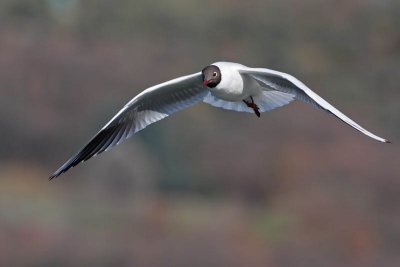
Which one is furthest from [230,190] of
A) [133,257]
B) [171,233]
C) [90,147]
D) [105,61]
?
[90,147]

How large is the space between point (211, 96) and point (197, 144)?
18.4 metres

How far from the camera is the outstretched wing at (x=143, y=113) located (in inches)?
296

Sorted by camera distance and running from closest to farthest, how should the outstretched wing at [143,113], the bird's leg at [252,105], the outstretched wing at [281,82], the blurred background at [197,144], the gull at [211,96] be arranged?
the outstretched wing at [281,82]
the gull at [211,96]
the bird's leg at [252,105]
the outstretched wing at [143,113]
the blurred background at [197,144]

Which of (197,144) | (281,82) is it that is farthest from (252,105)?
(197,144)

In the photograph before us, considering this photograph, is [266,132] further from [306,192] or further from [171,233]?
[171,233]

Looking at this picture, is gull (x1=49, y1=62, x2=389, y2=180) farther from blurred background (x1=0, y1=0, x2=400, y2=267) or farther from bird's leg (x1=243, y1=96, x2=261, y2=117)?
blurred background (x1=0, y1=0, x2=400, y2=267)

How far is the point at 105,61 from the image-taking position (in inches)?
1195

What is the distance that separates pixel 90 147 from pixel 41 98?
67.4 ft

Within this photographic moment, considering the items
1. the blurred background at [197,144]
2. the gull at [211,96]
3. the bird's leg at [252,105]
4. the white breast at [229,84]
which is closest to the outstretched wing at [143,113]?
the gull at [211,96]

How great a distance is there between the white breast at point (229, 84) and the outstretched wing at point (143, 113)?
44 centimetres

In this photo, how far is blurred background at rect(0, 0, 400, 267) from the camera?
19234 mm

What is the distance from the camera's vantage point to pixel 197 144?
25906mm

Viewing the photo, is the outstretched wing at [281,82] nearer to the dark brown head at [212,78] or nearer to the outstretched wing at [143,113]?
the dark brown head at [212,78]

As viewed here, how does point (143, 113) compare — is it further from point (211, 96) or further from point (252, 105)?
point (252, 105)
